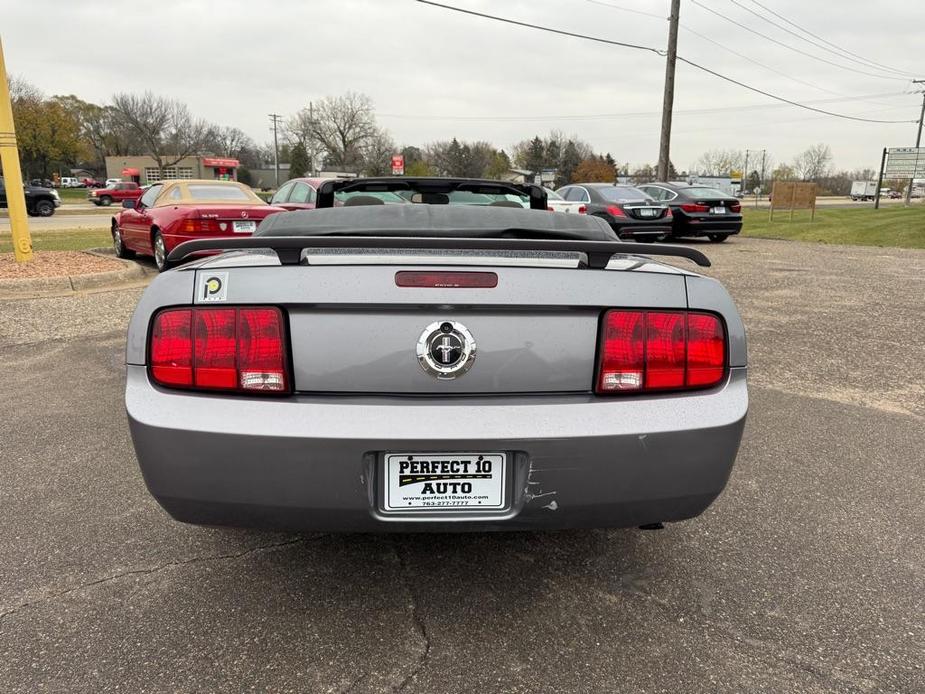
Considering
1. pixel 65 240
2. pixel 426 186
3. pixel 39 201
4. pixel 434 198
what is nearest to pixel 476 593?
pixel 426 186

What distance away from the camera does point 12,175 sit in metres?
9.10

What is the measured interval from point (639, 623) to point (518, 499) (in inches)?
25.7

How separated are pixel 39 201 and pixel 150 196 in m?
21.4

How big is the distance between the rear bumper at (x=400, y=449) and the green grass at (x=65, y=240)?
41.7ft

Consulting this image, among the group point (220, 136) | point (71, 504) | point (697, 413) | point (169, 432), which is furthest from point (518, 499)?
point (220, 136)

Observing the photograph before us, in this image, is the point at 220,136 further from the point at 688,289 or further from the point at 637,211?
the point at 688,289

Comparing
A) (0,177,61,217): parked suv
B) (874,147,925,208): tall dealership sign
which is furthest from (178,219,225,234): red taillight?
(874,147,925,208): tall dealership sign

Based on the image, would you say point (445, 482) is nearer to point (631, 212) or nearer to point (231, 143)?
point (631, 212)

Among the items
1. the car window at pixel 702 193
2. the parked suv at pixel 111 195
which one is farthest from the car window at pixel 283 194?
the parked suv at pixel 111 195

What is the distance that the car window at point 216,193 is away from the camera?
10119 mm

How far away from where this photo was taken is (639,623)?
84.6 inches

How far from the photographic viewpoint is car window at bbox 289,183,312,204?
37.3 ft

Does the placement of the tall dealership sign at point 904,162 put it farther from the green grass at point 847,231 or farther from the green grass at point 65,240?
the green grass at point 65,240

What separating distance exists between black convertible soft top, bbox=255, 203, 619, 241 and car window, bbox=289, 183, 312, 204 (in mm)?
8761
